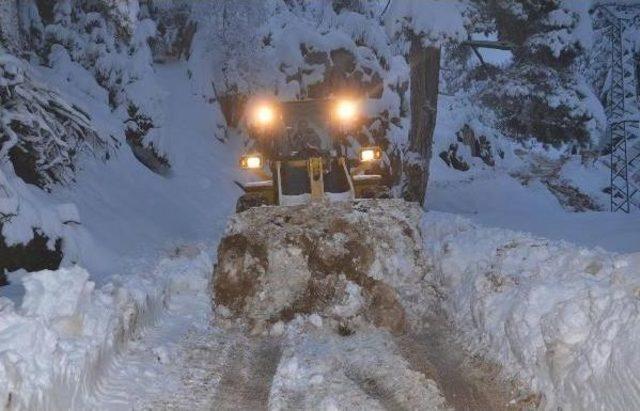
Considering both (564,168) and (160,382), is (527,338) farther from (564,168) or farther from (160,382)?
(564,168)

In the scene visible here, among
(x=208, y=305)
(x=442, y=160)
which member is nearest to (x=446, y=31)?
(x=208, y=305)

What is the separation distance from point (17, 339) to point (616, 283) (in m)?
4.34

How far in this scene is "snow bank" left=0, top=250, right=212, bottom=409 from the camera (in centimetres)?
369

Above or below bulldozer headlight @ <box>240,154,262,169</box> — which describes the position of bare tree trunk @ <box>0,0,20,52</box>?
above

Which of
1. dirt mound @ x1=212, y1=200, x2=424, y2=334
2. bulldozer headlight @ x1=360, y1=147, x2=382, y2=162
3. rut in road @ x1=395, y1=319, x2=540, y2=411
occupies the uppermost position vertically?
bulldozer headlight @ x1=360, y1=147, x2=382, y2=162

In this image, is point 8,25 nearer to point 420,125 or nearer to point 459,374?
point 459,374

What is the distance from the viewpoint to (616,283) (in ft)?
14.2

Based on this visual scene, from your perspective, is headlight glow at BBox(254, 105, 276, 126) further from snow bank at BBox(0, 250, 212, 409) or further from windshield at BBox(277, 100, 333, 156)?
snow bank at BBox(0, 250, 212, 409)

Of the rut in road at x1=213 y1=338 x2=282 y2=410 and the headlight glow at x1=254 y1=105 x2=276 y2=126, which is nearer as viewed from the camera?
the rut in road at x1=213 y1=338 x2=282 y2=410

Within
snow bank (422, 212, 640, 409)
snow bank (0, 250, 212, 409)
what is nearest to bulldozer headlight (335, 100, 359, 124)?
snow bank (422, 212, 640, 409)

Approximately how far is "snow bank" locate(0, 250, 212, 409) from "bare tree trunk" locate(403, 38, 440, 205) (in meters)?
8.34

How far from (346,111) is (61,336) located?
662cm

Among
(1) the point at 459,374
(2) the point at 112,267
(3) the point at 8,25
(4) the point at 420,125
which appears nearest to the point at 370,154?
(4) the point at 420,125

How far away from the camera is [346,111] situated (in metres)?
10.1
